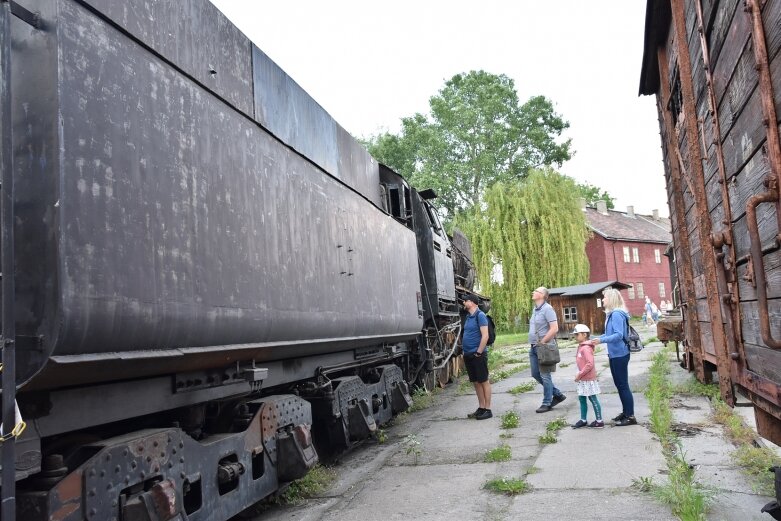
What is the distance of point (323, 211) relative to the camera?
5227 millimetres

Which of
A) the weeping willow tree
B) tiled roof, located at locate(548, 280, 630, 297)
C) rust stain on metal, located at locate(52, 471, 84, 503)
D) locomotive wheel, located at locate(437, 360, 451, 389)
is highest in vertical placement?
the weeping willow tree

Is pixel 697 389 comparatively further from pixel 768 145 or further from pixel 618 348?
pixel 768 145

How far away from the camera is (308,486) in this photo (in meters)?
5.14

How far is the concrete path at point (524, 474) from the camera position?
411cm

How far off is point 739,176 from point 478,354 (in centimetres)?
491

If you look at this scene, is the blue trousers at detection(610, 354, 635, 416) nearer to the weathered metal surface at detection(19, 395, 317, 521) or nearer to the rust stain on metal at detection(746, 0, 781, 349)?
the weathered metal surface at detection(19, 395, 317, 521)

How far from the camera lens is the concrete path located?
162 inches

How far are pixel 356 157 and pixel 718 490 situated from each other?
4453 mm

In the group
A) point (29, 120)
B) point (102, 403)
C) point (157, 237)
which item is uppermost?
point (29, 120)

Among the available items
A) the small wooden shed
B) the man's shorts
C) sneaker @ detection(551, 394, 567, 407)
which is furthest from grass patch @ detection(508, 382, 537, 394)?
the small wooden shed

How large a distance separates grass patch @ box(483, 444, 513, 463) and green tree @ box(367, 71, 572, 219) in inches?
1324

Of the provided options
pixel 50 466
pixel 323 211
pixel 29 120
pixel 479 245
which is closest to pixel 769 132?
pixel 29 120

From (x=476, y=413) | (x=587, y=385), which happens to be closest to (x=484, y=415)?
(x=476, y=413)

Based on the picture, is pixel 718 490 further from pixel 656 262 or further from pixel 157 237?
pixel 656 262
